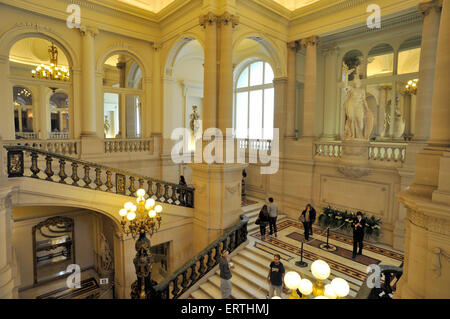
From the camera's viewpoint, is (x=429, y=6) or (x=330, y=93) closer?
(x=429, y=6)

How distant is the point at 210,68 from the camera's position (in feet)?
32.2


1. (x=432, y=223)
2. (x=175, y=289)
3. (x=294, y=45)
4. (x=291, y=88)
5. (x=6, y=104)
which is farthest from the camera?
(x=291, y=88)

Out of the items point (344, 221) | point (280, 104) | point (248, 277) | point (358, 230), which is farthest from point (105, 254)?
point (280, 104)

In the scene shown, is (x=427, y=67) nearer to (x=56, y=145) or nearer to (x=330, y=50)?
(x=330, y=50)

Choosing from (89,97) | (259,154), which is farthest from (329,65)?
(89,97)

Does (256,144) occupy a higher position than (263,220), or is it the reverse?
(256,144)

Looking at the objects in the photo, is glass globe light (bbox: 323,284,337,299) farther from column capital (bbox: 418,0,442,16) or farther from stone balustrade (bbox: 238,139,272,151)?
stone balustrade (bbox: 238,139,272,151)

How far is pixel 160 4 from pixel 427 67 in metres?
11.0

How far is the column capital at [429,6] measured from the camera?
8571 mm

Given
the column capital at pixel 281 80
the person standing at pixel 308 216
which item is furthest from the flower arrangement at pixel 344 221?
the column capital at pixel 281 80

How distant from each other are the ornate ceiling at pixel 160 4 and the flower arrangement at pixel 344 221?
8929mm

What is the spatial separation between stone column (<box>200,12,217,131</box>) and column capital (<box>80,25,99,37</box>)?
4630mm

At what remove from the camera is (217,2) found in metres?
9.75

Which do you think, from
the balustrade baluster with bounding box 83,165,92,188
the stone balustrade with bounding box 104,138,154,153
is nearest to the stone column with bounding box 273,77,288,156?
the stone balustrade with bounding box 104,138,154,153
